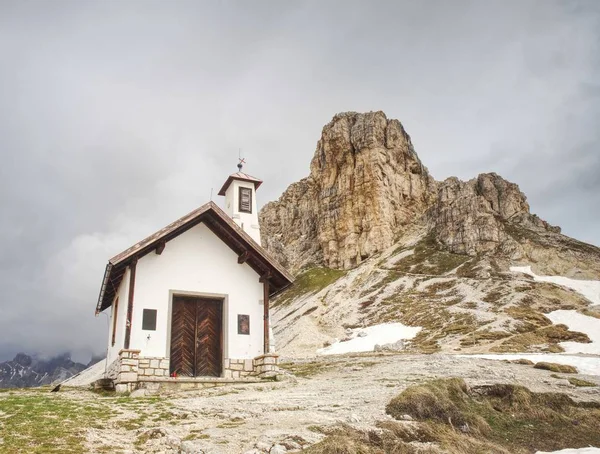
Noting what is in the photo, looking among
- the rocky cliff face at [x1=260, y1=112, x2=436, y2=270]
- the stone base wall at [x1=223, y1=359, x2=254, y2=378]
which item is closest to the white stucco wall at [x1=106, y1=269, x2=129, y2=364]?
the stone base wall at [x1=223, y1=359, x2=254, y2=378]

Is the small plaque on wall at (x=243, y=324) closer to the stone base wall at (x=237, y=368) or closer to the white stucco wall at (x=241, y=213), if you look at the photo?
the stone base wall at (x=237, y=368)

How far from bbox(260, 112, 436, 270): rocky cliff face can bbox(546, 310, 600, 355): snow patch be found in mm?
54075

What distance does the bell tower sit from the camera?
35.2m

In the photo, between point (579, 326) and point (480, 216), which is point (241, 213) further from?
point (480, 216)

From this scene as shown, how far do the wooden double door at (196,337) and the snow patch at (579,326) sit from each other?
31.0 m

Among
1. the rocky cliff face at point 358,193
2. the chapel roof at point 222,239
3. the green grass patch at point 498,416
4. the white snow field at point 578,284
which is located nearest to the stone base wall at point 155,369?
the chapel roof at point 222,239

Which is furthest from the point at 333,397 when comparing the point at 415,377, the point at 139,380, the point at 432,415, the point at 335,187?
the point at 335,187

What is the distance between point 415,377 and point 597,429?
18.9ft

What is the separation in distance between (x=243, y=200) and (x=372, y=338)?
2647cm

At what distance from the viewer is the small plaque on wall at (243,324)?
21.1 meters

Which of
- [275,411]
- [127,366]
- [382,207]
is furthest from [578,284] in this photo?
[275,411]

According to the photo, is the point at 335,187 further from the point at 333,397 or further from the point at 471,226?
the point at 333,397

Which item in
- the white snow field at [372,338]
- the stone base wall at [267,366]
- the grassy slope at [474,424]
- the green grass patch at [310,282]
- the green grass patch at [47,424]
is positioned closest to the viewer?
the green grass patch at [47,424]

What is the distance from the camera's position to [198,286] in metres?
Answer: 21.1
